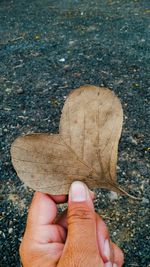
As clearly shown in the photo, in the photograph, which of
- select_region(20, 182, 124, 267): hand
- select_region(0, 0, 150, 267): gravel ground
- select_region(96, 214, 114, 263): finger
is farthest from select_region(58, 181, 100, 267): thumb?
select_region(0, 0, 150, 267): gravel ground

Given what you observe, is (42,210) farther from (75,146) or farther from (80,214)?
(75,146)

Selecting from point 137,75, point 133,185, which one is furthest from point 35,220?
point 137,75

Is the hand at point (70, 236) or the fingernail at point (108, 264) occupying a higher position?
the hand at point (70, 236)

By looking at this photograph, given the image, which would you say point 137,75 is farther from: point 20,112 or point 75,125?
point 75,125

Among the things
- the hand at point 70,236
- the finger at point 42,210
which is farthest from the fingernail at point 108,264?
the finger at point 42,210

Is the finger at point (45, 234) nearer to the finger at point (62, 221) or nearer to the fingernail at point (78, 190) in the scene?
the finger at point (62, 221)

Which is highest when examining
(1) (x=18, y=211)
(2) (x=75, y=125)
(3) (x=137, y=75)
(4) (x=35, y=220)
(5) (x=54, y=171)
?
(2) (x=75, y=125)
